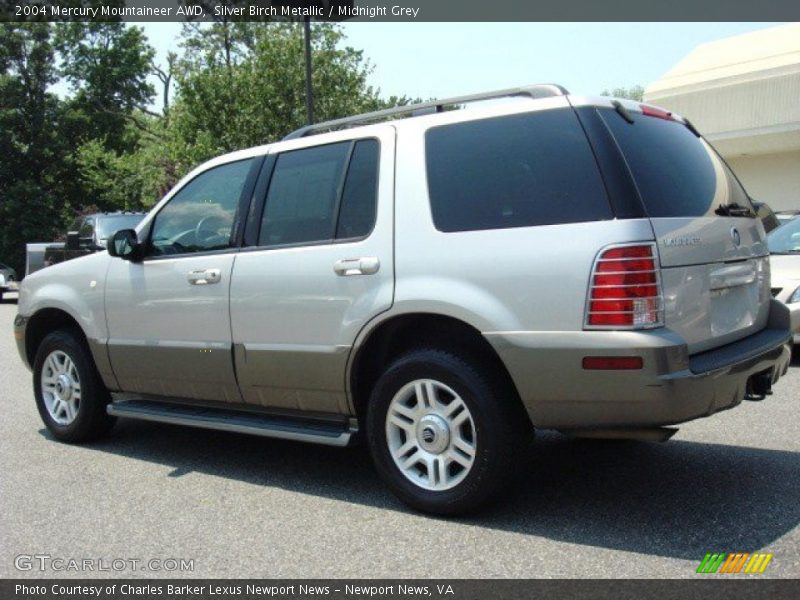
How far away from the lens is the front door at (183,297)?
5215 millimetres

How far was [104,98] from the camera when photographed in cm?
4444

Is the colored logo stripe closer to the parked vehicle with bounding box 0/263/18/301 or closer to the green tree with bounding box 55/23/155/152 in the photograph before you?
the parked vehicle with bounding box 0/263/18/301

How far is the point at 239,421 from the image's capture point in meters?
5.16

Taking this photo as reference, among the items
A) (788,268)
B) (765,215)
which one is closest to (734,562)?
(765,215)

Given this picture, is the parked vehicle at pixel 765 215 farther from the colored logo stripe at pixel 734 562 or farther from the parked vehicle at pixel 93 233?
the parked vehicle at pixel 93 233

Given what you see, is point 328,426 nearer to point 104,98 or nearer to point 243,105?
point 243,105

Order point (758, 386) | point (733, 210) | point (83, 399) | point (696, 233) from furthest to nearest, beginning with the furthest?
point (83, 399), point (733, 210), point (758, 386), point (696, 233)

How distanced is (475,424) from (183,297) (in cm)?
222

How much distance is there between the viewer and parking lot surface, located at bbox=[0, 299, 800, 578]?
3.78 metres

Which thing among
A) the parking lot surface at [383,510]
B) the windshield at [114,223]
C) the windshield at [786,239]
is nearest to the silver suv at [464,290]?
the parking lot surface at [383,510]

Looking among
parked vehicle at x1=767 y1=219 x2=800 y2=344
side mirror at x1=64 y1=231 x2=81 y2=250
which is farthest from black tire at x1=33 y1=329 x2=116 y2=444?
side mirror at x1=64 y1=231 x2=81 y2=250

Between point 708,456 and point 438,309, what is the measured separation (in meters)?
2.18

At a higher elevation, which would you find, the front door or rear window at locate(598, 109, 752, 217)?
rear window at locate(598, 109, 752, 217)

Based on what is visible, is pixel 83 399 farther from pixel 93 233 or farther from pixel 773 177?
pixel 773 177
